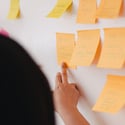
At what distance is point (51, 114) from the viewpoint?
0.68m

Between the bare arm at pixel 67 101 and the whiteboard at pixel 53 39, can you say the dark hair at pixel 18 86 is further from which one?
the bare arm at pixel 67 101

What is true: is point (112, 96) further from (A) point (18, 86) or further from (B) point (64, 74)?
(A) point (18, 86)

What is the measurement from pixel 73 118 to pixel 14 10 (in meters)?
0.43

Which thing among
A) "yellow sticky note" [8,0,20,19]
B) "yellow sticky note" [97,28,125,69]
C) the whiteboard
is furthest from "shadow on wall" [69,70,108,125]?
"yellow sticky note" [8,0,20,19]

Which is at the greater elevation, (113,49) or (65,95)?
(113,49)

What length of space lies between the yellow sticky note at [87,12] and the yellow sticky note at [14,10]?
29 centimetres

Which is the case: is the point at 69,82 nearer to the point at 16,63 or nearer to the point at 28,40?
the point at 28,40

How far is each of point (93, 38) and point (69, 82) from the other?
164mm

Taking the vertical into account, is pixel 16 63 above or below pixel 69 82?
above

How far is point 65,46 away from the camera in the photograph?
97 centimetres

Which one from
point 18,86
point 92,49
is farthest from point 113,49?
point 18,86

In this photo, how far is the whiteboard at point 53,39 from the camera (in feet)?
2.92

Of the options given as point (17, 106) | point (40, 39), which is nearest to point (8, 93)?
point (17, 106)

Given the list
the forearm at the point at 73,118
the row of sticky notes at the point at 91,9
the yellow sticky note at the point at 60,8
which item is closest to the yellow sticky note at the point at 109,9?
the row of sticky notes at the point at 91,9
